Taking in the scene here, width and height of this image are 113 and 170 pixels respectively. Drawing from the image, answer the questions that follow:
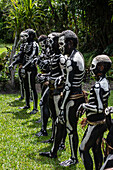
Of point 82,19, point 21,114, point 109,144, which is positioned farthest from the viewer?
point 82,19

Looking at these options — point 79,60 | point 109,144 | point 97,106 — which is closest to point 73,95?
point 79,60

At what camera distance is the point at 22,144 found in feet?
17.3

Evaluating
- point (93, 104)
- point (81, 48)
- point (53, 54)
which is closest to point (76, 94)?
point (93, 104)

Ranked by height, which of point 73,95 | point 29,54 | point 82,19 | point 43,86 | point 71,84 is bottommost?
point 43,86

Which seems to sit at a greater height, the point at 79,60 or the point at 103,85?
the point at 79,60

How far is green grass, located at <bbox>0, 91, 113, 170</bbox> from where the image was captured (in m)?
4.41

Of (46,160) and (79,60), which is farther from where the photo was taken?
(46,160)

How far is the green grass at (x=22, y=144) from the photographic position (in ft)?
14.5

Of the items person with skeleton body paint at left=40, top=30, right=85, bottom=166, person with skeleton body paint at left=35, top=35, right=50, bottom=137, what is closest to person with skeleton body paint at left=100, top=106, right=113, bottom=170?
person with skeleton body paint at left=40, top=30, right=85, bottom=166

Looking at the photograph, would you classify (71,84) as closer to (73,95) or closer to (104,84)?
(73,95)

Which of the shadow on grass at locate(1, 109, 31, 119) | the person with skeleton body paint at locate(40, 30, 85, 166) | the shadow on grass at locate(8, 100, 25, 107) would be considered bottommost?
the shadow on grass at locate(8, 100, 25, 107)

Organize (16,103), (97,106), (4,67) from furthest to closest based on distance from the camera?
(4,67)
(16,103)
(97,106)

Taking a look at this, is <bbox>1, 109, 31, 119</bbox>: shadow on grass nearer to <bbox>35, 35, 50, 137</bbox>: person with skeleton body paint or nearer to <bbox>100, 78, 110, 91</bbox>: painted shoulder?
<bbox>35, 35, 50, 137</bbox>: person with skeleton body paint

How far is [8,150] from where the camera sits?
4.98 metres
